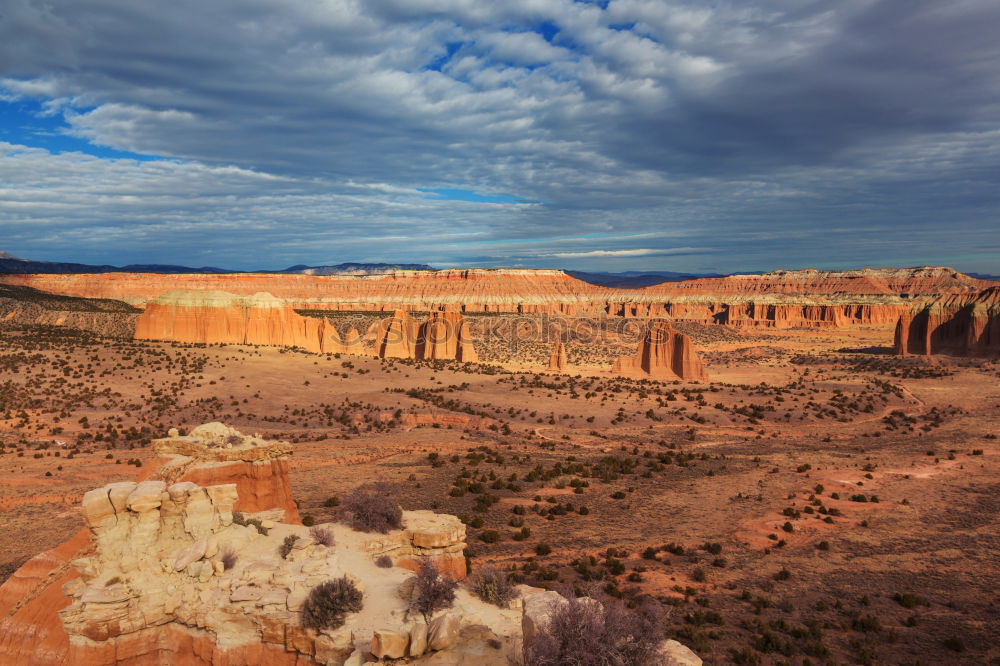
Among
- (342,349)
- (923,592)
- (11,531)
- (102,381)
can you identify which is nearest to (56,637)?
(11,531)

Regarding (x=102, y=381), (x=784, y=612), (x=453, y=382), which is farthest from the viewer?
(x=453, y=382)

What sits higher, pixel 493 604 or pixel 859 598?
pixel 493 604

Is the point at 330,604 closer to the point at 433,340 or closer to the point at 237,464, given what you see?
the point at 237,464

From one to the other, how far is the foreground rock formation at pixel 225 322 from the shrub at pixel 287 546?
57.4 m

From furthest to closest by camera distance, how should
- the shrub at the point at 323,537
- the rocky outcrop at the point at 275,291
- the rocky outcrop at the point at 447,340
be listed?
the rocky outcrop at the point at 275,291
the rocky outcrop at the point at 447,340
the shrub at the point at 323,537

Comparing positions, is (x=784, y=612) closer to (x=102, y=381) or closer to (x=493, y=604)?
(x=493, y=604)

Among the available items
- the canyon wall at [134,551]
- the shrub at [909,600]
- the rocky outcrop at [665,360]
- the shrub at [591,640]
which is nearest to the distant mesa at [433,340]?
the rocky outcrop at [665,360]

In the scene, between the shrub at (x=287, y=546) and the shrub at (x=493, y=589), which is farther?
the shrub at (x=287, y=546)

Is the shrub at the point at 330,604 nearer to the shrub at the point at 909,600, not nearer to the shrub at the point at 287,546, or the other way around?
the shrub at the point at 287,546

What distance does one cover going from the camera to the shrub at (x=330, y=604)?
29.2 feet

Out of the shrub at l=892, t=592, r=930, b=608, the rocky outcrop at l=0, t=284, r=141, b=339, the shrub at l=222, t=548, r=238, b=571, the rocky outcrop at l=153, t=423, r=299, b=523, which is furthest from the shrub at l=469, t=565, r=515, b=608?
the rocky outcrop at l=0, t=284, r=141, b=339

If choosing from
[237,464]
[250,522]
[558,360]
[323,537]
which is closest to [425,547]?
[323,537]

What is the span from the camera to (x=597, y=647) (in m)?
7.03

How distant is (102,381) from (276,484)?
3568cm
